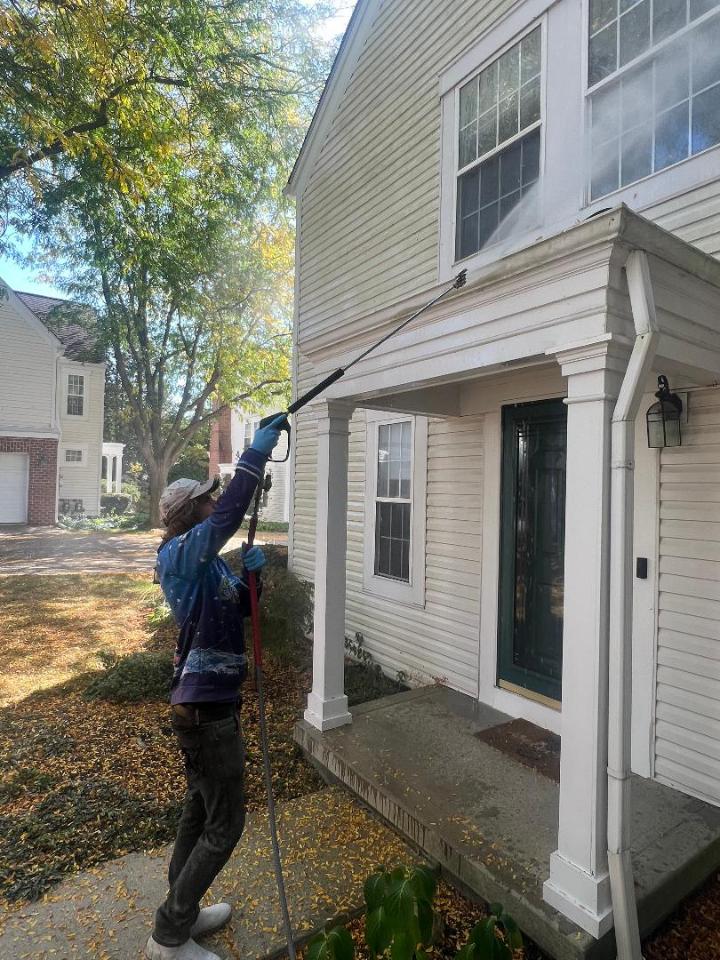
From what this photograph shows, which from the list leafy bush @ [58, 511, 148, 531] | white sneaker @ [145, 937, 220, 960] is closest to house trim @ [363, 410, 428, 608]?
white sneaker @ [145, 937, 220, 960]

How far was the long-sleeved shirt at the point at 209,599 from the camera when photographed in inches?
81.4

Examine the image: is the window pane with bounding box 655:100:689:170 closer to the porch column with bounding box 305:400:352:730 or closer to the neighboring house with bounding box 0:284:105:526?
the porch column with bounding box 305:400:352:730

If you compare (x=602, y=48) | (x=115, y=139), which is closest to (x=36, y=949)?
(x=602, y=48)

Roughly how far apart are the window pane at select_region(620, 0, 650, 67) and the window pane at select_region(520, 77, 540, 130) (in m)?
0.70

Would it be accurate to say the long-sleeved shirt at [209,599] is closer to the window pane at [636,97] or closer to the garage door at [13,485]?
the window pane at [636,97]

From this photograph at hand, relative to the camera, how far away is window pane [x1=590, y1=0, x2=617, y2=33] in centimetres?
381

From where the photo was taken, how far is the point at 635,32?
12.1 feet

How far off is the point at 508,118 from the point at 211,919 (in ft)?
18.5

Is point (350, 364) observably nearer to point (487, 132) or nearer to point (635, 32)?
point (635, 32)

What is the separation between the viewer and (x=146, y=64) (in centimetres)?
789

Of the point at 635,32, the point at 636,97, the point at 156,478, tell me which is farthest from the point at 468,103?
the point at 156,478

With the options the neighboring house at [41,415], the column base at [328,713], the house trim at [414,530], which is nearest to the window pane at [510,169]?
the house trim at [414,530]

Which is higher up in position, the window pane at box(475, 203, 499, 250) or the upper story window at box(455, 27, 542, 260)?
the upper story window at box(455, 27, 542, 260)

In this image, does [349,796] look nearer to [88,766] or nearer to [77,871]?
[77,871]
